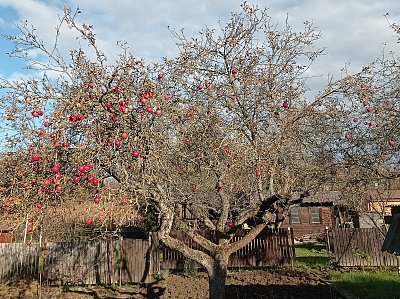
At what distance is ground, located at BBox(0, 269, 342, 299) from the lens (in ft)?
31.2

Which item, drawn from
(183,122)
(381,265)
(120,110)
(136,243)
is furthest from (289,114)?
(381,265)

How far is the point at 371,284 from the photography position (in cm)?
1075

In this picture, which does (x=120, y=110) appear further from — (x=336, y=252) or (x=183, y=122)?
(x=336, y=252)

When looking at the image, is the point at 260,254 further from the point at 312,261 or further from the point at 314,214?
→ the point at 314,214

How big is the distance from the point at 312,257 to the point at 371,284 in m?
6.90

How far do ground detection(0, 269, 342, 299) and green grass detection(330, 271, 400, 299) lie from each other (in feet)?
2.07

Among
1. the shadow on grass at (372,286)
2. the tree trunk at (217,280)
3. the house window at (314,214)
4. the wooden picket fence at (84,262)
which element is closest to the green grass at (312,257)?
the shadow on grass at (372,286)

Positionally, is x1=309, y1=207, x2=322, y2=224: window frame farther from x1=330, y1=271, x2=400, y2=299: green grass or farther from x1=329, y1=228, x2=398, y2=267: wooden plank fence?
x1=330, y1=271, x2=400, y2=299: green grass

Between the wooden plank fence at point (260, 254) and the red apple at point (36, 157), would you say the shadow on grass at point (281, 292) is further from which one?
the red apple at point (36, 157)

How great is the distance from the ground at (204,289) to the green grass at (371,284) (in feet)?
2.07

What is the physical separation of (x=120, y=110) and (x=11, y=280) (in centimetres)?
1223

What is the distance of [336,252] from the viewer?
47.0ft

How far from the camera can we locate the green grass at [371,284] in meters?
9.48

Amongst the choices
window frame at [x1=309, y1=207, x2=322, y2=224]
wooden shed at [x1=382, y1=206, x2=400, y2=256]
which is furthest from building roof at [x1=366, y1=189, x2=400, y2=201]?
window frame at [x1=309, y1=207, x2=322, y2=224]
